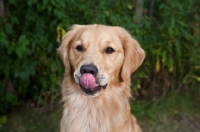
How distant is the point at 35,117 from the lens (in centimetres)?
575

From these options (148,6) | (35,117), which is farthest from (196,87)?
(35,117)

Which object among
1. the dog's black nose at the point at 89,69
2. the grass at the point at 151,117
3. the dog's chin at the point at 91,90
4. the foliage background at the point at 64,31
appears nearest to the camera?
the dog's black nose at the point at 89,69

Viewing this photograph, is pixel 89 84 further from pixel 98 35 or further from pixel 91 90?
pixel 98 35

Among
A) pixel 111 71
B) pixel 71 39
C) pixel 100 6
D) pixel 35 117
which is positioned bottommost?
pixel 35 117

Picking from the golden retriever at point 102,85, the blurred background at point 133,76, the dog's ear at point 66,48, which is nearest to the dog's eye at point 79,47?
the golden retriever at point 102,85

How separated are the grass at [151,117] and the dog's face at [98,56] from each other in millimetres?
1792

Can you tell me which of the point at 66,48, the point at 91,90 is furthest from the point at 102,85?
the point at 66,48

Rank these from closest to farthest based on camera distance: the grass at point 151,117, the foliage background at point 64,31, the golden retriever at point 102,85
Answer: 1. the golden retriever at point 102,85
2. the foliage background at point 64,31
3. the grass at point 151,117

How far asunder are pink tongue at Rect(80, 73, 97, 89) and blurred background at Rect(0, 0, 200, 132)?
5.12ft

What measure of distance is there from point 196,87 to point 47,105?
2.33 m

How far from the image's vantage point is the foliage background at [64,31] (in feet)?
16.9

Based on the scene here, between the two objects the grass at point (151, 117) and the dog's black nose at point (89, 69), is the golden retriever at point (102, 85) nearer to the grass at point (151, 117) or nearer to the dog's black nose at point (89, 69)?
the dog's black nose at point (89, 69)

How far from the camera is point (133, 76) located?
5.79 metres

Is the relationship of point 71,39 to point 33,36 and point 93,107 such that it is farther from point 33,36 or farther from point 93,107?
point 33,36
